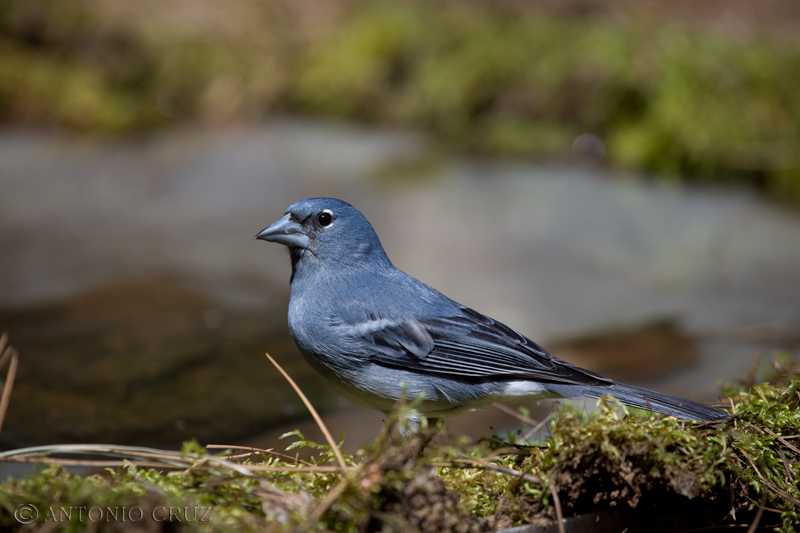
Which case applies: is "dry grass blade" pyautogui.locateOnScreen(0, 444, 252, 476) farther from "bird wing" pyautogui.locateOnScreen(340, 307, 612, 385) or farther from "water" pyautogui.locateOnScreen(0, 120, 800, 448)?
"water" pyautogui.locateOnScreen(0, 120, 800, 448)

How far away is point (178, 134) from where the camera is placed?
10172 mm

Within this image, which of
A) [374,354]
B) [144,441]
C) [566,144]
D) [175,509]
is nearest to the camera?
[175,509]

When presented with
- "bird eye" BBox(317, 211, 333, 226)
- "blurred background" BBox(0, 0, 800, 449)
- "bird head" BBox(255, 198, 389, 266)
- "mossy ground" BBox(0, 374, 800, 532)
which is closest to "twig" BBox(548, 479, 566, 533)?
"mossy ground" BBox(0, 374, 800, 532)

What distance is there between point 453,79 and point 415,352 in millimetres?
7421

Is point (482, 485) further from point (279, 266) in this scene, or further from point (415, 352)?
point (279, 266)

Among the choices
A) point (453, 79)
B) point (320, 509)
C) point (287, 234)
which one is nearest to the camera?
point (320, 509)

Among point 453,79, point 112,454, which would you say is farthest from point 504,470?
point 453,79

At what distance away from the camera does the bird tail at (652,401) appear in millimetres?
2656

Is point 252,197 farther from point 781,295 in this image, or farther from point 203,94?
point 781,295

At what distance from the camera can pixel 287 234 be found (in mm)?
3438

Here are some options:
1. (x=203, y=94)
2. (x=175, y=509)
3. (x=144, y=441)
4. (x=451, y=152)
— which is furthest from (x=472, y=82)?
(x=175, y=509)

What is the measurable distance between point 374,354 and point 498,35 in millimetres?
8338

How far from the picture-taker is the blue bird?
10.1 ft

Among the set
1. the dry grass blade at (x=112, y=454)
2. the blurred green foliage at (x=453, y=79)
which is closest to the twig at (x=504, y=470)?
the dry grass blade at (x=112, y=454)
